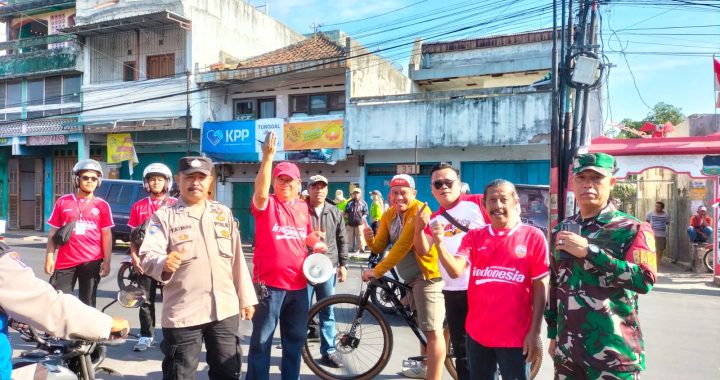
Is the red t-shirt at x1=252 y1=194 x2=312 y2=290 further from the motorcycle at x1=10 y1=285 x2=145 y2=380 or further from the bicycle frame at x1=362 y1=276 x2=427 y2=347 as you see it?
the motorcycle at x1=10 y1=285 x2=145 y2=380

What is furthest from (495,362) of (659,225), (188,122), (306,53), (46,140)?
(46,140)

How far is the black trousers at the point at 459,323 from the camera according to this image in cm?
376

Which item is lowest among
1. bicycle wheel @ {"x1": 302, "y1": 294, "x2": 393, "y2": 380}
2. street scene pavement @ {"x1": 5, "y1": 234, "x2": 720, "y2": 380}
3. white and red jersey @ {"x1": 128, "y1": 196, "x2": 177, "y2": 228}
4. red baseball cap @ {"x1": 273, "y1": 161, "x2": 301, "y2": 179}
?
street scene pavement @ {"x1": 5, "y1": 234, "x2": 720, "y2": 380}

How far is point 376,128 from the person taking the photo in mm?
16844

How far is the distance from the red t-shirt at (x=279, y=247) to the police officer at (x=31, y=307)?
5.38 feet

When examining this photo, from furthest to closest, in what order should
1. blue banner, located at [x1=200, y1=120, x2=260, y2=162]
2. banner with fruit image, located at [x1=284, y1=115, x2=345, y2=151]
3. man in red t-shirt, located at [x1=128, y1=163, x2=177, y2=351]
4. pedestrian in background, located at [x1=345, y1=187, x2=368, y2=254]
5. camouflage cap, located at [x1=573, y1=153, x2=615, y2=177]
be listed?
blue banner, located at [x1=200, y1=120, x2=260, y2=162] < banner with fruit image, located at [x1=284, y1=115, x2=345, y2=151] < pedestrian in background, located at [x1=345, y1=187, x2=368, y2=254] < man in red t-shirt, located at [x1=128, y1=163, x2=177, y2=351] < camouflage cap, located at [x1=573, y1=153, x2=615, y2=177]

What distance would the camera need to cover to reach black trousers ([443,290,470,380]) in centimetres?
376

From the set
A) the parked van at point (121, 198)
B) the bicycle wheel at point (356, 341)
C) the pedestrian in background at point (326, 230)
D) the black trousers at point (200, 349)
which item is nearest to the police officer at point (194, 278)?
the black trousers at point (200, 349)

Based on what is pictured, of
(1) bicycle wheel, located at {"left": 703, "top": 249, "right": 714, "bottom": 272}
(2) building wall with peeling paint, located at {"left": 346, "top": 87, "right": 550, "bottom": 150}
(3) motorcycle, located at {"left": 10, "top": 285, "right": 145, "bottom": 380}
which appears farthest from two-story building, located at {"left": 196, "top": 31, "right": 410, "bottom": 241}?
(3) motorcycle, located at {"left": 10, "top": 285, "right": 145, "bottom": 380}

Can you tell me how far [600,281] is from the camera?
97.0 inches

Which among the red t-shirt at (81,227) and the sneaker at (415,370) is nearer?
the sneaker at (415,370)

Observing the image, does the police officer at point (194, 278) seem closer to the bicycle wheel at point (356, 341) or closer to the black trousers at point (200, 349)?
the black trousers at point (200, 349)

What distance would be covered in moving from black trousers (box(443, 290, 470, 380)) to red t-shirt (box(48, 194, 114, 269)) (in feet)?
11.2

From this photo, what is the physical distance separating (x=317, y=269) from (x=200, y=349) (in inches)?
45.4
